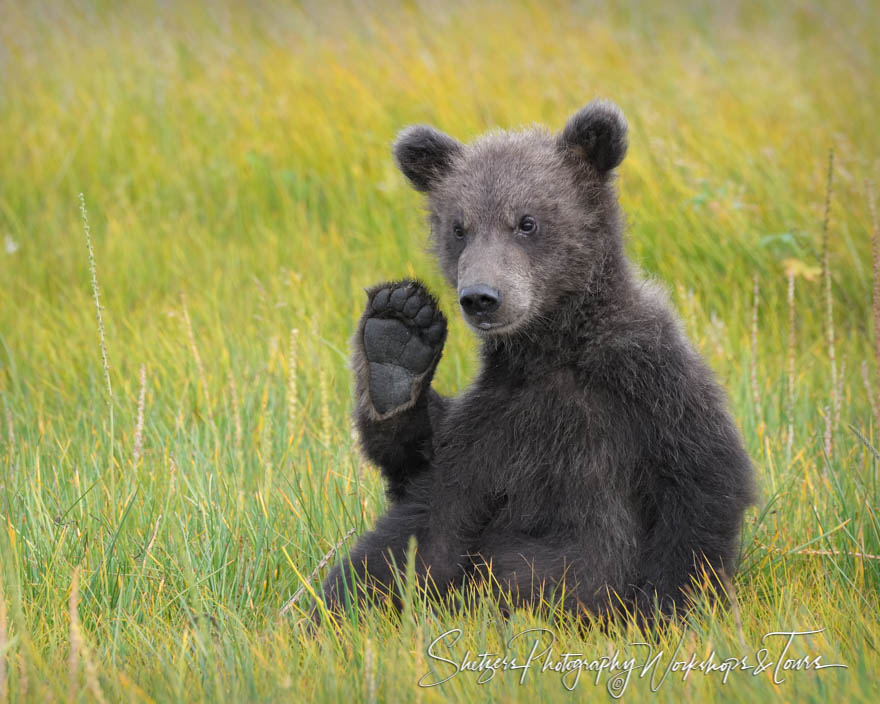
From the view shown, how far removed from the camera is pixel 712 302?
674 centimetres

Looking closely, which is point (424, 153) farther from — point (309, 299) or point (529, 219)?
point (309, 299)

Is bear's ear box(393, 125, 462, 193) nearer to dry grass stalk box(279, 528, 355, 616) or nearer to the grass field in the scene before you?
the grass field

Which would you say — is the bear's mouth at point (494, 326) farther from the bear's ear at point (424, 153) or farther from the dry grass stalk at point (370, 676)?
the dry grass stalk at point (370, 676)

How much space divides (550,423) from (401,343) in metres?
0.59

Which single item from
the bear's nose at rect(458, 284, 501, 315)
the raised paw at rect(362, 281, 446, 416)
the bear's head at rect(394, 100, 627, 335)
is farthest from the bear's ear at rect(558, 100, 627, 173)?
the raised paw at rect(362, 281, 446, 416)

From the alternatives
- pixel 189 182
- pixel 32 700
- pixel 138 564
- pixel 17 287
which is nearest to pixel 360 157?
pixel 189 182

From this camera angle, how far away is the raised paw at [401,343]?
156 inches

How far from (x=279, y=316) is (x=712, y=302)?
256 centimetres

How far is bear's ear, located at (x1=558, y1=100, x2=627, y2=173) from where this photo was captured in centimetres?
426

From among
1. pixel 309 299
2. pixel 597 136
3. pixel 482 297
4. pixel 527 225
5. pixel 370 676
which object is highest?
pixel 597 136

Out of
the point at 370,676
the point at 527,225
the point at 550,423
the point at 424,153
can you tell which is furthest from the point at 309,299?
the point at 370,676

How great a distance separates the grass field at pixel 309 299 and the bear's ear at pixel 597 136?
32.6 inches

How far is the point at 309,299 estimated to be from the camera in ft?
21.1

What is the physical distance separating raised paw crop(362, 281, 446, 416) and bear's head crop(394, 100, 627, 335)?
0.15 metres
